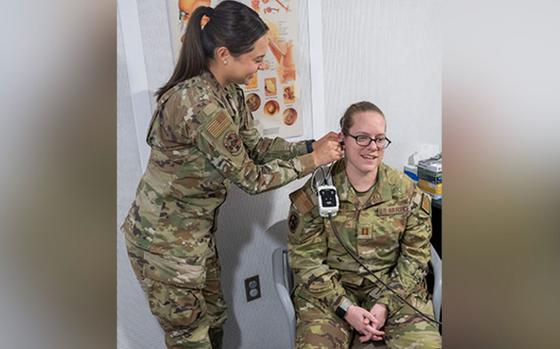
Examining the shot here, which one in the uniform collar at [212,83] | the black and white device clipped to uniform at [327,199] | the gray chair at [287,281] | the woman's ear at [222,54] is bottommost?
the gray chair at [287,281]

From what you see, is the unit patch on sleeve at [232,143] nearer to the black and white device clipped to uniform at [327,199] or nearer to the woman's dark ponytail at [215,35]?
the woman's dark ponytail at [215,35]

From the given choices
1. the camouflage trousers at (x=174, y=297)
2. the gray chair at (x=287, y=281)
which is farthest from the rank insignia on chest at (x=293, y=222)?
the camouflage trousers at (x=174, y=297)

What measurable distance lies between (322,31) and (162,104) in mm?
591

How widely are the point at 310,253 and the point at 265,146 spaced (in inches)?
13.5

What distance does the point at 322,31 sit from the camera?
1.39 m

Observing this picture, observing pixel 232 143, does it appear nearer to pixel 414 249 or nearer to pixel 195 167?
pixel 195 167

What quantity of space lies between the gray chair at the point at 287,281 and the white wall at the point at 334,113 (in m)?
0.14

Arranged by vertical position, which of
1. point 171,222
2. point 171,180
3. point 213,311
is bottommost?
point 213,311

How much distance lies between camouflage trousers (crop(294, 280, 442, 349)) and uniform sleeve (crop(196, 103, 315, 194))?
40cm

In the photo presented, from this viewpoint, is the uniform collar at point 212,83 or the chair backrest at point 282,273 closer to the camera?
the uniform collar at point 212,83

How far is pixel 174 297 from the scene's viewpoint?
3.82ft

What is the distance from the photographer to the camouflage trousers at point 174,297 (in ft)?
3.78
